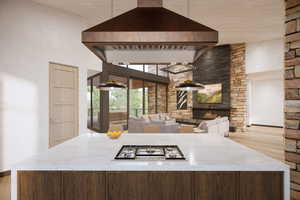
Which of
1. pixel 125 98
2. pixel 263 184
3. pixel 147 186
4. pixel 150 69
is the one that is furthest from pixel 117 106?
pixel 263 184

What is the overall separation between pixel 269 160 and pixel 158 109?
10.1 meters

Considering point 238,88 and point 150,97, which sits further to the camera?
point 150,97

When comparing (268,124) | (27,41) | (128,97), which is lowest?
(268,124)

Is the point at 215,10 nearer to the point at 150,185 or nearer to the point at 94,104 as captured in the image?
the point at 150,185

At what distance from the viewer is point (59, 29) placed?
4.14m

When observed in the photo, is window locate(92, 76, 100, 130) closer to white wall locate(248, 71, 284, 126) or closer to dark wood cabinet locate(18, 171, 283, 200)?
dark wood cabinet locate(18, 171, 283, 200)

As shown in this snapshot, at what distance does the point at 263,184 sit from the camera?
56.1 inches

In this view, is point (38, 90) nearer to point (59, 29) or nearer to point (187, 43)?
point (59, 29)

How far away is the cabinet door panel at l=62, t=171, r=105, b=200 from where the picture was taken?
1.44 metres

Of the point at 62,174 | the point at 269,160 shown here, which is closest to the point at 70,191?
the point at 62,174

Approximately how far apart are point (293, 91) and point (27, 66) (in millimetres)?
4444

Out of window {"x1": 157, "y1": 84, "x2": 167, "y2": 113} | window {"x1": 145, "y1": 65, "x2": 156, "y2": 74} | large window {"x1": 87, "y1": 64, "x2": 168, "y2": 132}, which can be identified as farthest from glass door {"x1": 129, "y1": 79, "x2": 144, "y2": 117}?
window {"x1": 157, "y1": 84, "x2": 167, "y2": 113}

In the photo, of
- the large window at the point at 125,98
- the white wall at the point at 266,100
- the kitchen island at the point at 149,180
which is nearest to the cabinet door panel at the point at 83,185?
the kitchen island at the point at 149,180

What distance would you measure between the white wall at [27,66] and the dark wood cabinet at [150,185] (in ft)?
9.92
